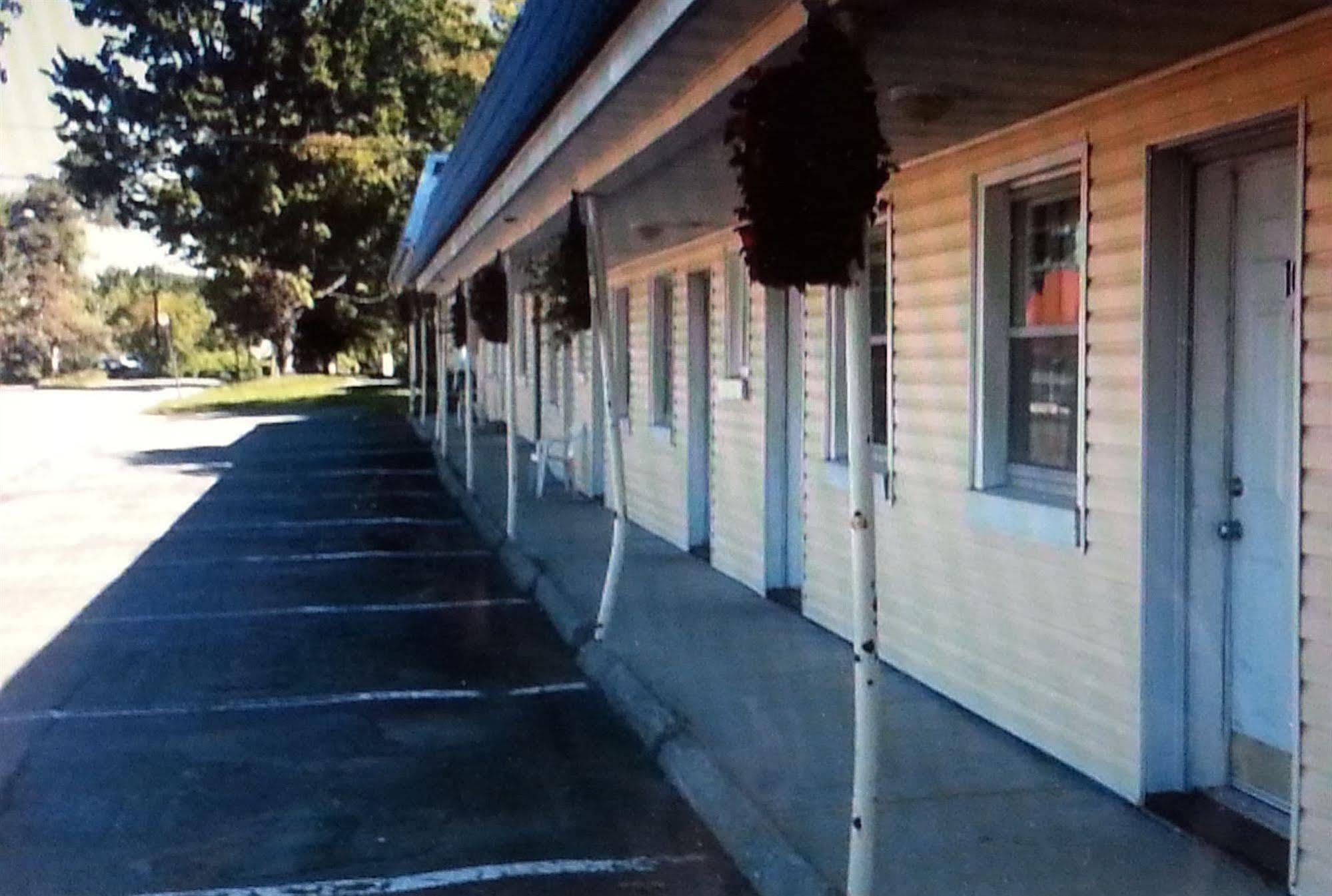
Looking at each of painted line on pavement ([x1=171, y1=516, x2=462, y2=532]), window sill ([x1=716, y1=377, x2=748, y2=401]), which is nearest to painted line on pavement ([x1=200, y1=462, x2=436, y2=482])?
painted line on pavement ([x1=171, y1=516, x2=462, y2=532])

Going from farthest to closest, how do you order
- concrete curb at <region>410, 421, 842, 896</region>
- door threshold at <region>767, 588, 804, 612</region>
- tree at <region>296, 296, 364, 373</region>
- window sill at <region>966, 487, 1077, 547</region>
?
tree at <region>296, 296, 364, 373</region>
door threshold at <region>767, 588, 804, 612</region>
window sill at <region>966, 487, 1077, 547</region>
concrete curb at <region>410, 421, 842, 896</region>

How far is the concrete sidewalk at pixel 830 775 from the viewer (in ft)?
17.1

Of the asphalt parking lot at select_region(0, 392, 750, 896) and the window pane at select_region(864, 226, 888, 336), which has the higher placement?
the window pane at select_region(864, 226, 888, 336)

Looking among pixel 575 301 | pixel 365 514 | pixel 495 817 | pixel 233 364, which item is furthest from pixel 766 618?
pixel 233 364

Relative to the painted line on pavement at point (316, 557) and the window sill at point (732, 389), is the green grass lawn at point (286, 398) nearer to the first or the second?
the painted line on pavement at point (316, 557)

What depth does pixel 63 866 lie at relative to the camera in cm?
579

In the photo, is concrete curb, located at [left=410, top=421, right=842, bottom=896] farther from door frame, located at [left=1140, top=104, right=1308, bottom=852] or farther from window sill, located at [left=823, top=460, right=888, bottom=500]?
window sill, located at [left=823, top=460, right=888, bottom=500]

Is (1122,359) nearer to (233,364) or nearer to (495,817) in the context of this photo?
(495,817)

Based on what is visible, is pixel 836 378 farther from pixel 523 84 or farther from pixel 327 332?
pixel 327 332

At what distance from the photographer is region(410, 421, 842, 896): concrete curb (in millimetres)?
5359

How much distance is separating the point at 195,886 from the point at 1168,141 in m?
4.27

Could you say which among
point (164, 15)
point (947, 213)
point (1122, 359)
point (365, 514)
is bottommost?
point (365, 514)

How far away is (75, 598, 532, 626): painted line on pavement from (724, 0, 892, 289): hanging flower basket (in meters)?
7.19

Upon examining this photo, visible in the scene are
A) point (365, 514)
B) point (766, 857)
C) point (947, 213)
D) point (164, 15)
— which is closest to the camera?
point (766, 857)
